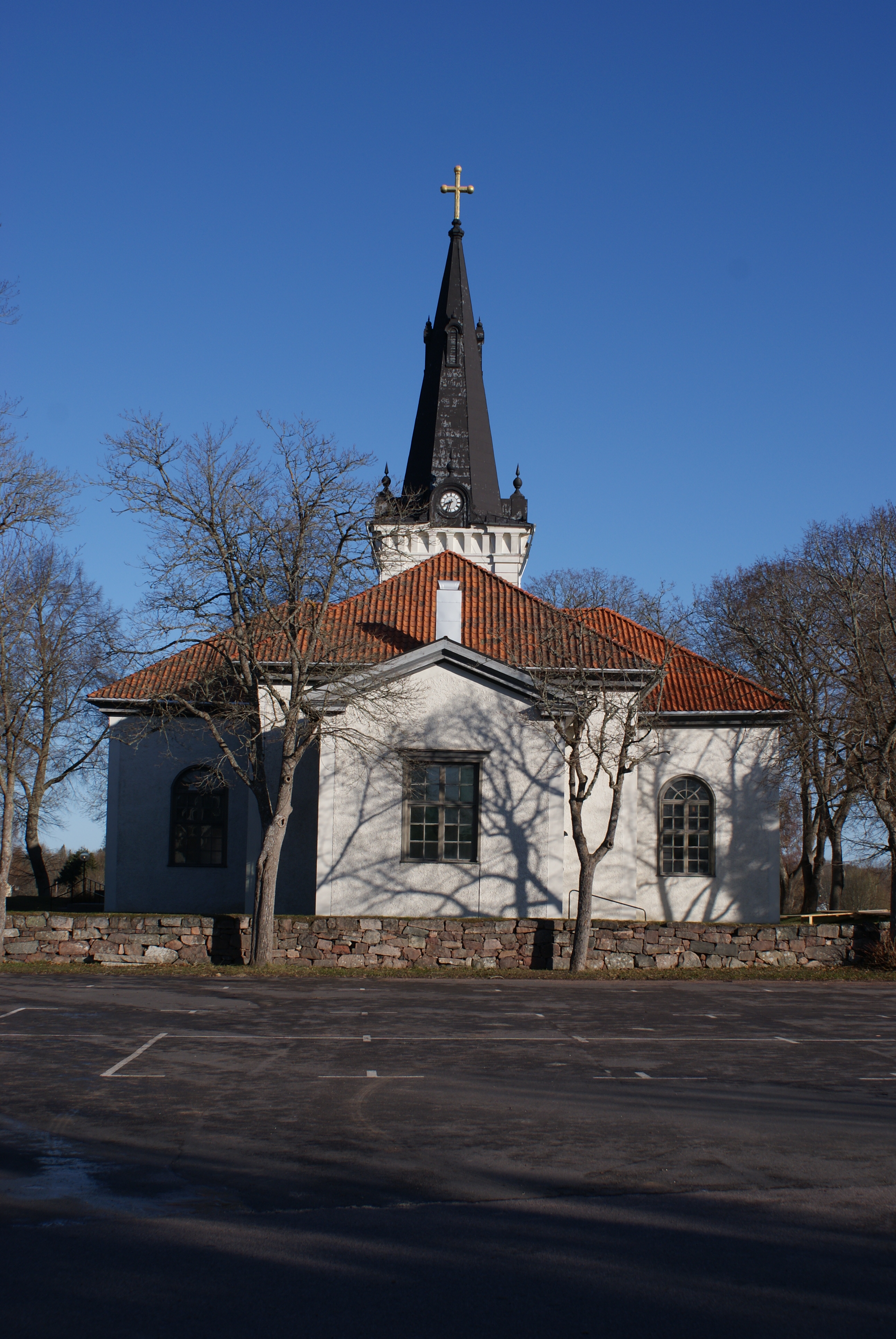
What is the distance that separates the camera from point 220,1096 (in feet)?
31.8

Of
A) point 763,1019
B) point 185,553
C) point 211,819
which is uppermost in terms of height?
point 185,553

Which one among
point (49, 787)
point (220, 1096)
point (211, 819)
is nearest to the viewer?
point (220, 1096)

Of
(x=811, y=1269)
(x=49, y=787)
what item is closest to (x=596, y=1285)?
(x=811, y=1269)

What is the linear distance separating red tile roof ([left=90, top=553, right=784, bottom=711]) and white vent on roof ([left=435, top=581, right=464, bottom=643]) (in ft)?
1.58

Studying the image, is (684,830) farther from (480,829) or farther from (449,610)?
(449,610)

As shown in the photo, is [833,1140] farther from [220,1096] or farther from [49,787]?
[49,787]

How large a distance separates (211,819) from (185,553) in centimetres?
926

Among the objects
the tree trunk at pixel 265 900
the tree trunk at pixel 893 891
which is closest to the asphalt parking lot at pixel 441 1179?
the tree trunk at pixel 265 900

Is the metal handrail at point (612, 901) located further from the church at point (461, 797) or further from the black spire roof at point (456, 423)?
the black spire roof at point (456, 423)

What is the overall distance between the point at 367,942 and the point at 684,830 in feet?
32.5

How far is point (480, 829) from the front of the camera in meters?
22.9

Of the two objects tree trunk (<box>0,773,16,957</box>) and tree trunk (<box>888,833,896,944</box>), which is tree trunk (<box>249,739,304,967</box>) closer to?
tree trunk (<box>0,773,16,957</box>)

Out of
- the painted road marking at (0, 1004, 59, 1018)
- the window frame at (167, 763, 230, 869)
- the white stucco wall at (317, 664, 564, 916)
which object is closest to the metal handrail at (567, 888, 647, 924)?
the white stucco wall at (317, 664, 564, 916)

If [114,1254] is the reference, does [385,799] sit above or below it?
above
